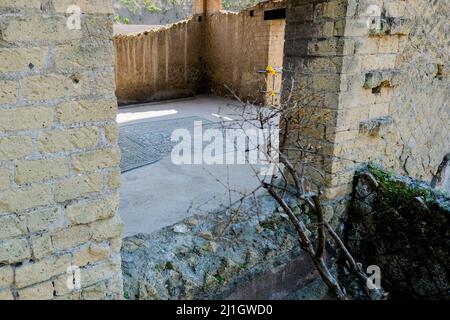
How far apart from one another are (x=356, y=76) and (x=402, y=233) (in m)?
1.50

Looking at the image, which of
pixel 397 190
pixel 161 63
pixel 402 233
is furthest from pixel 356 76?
pixel 161 63

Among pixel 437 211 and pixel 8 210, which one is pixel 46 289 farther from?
pixel 437 211

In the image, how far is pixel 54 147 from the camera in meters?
1.87

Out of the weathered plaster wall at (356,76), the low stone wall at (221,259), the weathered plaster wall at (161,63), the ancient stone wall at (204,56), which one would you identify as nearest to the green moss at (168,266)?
the low stone wall at (221,259)

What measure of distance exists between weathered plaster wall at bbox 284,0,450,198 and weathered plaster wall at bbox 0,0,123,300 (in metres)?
1.96

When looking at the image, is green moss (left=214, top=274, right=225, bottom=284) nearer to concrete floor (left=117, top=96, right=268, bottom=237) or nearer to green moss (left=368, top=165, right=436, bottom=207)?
concrete floor (left=117, top=96, right=268, bottom=237)

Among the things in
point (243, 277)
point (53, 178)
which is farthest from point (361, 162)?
point (53, 178)

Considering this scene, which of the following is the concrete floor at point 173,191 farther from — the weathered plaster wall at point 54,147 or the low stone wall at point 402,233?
the low stone wall at point 402,233

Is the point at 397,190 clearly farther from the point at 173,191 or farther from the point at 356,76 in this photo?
the point at 173,191

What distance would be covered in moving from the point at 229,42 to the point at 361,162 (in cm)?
703

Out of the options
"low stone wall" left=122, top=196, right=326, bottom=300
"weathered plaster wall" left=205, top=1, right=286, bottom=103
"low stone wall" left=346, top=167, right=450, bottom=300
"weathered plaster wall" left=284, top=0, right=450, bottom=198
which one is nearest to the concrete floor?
"low stone wall" left=122, top=196, right=326, bottom=300

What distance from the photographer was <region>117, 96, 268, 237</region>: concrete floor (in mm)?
3425

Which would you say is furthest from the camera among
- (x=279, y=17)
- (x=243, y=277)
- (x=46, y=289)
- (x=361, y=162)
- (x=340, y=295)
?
(x=279, y=17)
